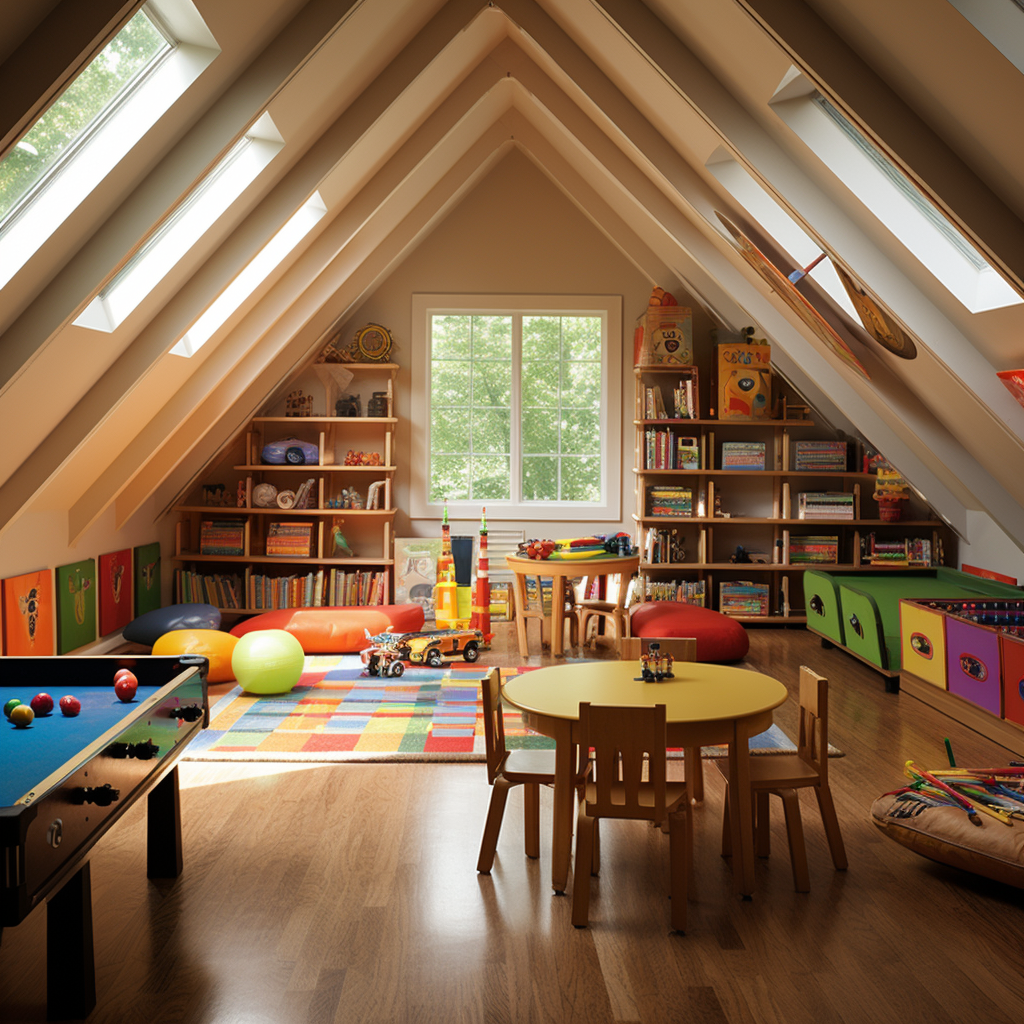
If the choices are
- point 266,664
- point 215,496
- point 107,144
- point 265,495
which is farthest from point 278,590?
point 107,144

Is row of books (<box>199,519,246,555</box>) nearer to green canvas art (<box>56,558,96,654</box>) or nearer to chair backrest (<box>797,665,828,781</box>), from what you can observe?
green canvas art (<box>56,558,96,654</box>)

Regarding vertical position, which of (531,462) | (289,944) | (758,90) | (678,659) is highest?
(758,90)

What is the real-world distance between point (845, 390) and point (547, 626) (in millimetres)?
2584

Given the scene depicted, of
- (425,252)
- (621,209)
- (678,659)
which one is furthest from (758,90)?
(425,252)

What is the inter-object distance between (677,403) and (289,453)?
9.97 feet

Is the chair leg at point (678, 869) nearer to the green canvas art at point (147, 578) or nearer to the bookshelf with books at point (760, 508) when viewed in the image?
the bookshelf with books at point (760, 508)

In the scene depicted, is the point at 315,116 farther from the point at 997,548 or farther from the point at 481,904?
the point at 997,548

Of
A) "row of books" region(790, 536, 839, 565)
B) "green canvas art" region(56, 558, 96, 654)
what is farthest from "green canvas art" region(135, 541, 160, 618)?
"row of books" region(790, 536, 839, 565)

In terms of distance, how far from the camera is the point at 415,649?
19.1 feet

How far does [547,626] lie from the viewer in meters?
6.71

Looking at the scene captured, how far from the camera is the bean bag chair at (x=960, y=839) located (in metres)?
2.77

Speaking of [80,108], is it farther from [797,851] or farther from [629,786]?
[797,851]

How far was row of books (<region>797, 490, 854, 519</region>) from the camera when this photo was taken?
716 cm

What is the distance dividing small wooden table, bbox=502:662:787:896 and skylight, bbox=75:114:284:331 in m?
2.41
